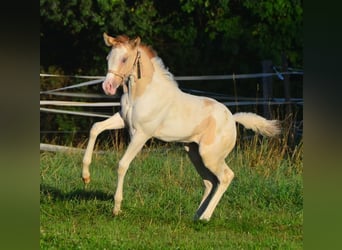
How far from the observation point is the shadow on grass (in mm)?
5984

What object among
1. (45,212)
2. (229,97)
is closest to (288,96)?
(229,97)

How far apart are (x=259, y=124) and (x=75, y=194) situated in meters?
1.69

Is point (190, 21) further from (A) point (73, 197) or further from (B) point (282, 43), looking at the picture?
(A) point (73, 197)

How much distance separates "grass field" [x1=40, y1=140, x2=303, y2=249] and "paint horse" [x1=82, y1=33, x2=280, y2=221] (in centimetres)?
26

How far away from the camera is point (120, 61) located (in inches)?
187

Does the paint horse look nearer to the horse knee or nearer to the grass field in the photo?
the horse knee

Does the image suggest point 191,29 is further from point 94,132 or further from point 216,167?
point 94,132

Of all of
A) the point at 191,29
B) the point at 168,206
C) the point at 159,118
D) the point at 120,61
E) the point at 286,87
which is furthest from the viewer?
the point at 191,29

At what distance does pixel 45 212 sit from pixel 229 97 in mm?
6283

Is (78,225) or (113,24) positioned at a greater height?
(113,24)

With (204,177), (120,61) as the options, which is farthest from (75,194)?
(120,61)

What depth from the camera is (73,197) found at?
600 cm

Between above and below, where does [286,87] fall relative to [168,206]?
above
